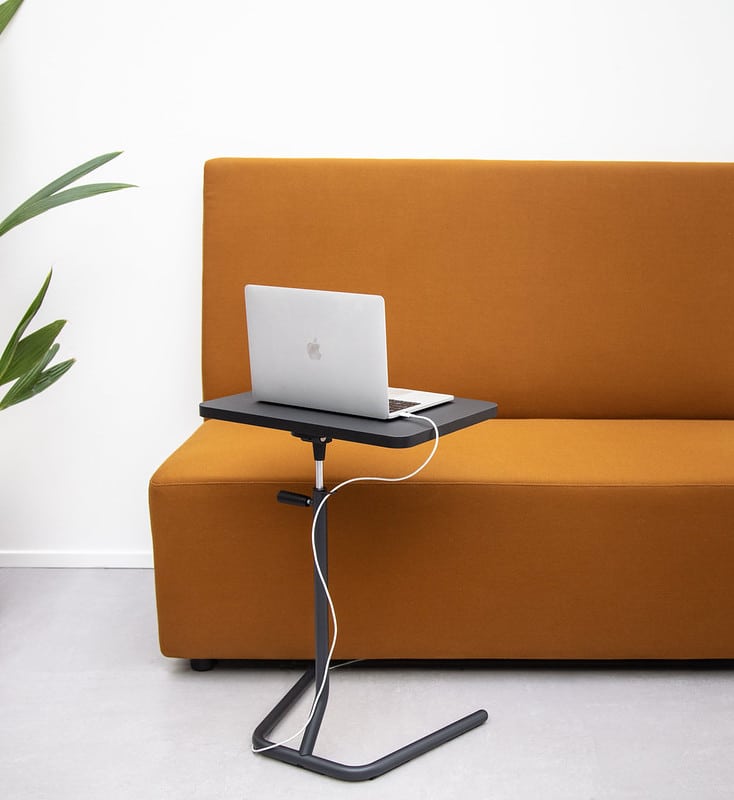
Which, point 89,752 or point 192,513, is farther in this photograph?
point 192,513

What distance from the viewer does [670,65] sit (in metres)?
2.65

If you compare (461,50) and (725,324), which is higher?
(461,50)

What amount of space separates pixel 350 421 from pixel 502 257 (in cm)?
107

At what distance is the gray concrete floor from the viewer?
166 cm

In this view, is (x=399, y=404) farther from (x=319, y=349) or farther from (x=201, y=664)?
(x=201, y=664)

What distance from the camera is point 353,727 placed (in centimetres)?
→ 185

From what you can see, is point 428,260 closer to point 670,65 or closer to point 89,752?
point 670,65

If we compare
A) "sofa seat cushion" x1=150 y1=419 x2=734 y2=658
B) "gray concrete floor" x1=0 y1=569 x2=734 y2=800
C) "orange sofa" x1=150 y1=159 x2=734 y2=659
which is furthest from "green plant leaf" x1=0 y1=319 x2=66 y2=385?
"gray concrete floor" x1=0 y1=569 x2=734 y2=800

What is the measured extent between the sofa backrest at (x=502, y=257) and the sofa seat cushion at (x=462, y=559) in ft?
1.69

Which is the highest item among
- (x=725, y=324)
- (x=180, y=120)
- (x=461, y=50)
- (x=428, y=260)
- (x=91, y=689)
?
(x=461, y=50)

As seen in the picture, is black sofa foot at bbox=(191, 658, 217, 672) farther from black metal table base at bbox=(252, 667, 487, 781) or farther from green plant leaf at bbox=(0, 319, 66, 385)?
green plant leaf at bbox=(0, 319, 66, 385)

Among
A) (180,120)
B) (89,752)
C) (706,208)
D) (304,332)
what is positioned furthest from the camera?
(180,120)

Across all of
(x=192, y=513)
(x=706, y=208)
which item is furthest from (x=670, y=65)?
(x=192, y=513)

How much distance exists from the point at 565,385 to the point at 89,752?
146cm
